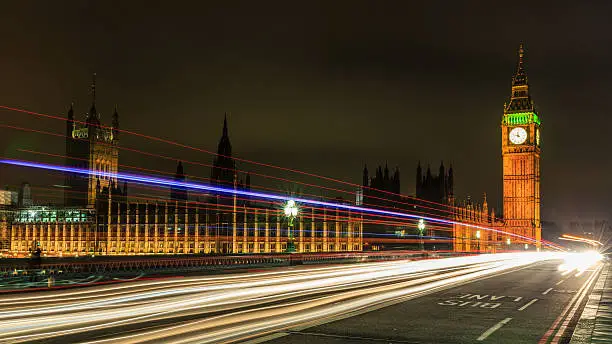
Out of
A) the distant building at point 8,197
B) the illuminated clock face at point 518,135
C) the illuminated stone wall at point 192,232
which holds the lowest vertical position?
the illuminated stone wall at point 192,232

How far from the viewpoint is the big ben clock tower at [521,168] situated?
128 m

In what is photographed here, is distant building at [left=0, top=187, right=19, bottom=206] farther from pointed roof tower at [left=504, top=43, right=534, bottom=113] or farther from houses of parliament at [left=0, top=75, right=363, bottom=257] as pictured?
pointed roof tower at [left=504, top=43, right=534, bottom=113]

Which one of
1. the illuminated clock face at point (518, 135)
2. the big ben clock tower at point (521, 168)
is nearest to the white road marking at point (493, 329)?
the big ben clock tower at point (521, 168)

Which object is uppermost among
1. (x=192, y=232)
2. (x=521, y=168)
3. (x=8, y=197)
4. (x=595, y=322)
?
(x=521, y=168)

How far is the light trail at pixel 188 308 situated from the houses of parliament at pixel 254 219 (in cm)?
5385

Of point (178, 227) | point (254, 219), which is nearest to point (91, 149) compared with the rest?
point (178, 227)

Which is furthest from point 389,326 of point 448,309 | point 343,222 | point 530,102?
point 530,102

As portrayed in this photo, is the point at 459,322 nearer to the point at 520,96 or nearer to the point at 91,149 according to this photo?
the point at 520,96

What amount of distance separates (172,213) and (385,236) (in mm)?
37366

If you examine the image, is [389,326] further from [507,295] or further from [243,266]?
[243,266]

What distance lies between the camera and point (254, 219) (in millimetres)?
94250

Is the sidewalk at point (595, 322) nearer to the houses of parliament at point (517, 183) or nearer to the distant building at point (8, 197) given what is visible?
the houses of parliament at point (517, 183)

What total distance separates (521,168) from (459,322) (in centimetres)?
11995

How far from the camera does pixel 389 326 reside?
49.4 ft
